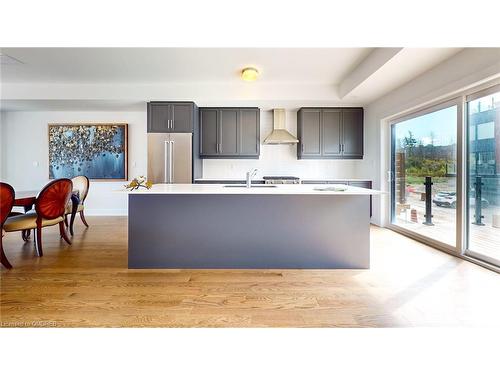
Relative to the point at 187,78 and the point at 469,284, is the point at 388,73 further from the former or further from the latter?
the point at 187,78

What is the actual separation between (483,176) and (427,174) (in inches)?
36.2

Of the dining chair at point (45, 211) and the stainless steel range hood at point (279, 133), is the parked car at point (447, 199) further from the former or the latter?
the dining chair at point (45, 211)

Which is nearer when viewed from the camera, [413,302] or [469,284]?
[413,302]

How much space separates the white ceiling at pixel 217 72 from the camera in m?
3.48

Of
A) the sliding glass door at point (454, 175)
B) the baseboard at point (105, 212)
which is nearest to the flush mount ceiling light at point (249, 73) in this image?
the sliding glass door at point (454, 175)

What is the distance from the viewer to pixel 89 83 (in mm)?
4801

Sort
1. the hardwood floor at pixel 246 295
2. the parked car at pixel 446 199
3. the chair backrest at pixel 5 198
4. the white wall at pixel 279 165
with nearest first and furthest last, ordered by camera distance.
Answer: the hardwood floor at pixel 246 295 < the chair backrest at pixel 5 198 < the parked car at pixel 446 199 < the white wall at pixel 279 165

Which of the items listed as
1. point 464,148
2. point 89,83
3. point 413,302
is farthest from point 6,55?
point 464,148

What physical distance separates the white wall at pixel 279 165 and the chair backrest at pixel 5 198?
11.3ft

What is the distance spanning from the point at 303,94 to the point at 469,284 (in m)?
3.71

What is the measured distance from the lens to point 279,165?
5852mm

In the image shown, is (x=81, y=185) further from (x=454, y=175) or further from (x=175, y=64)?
(x=454, y=175)

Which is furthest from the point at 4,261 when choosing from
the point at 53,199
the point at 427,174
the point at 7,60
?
the point at 427,174

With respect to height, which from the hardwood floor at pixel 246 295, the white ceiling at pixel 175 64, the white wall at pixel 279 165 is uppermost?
the white ceiling at pixel 175 64
